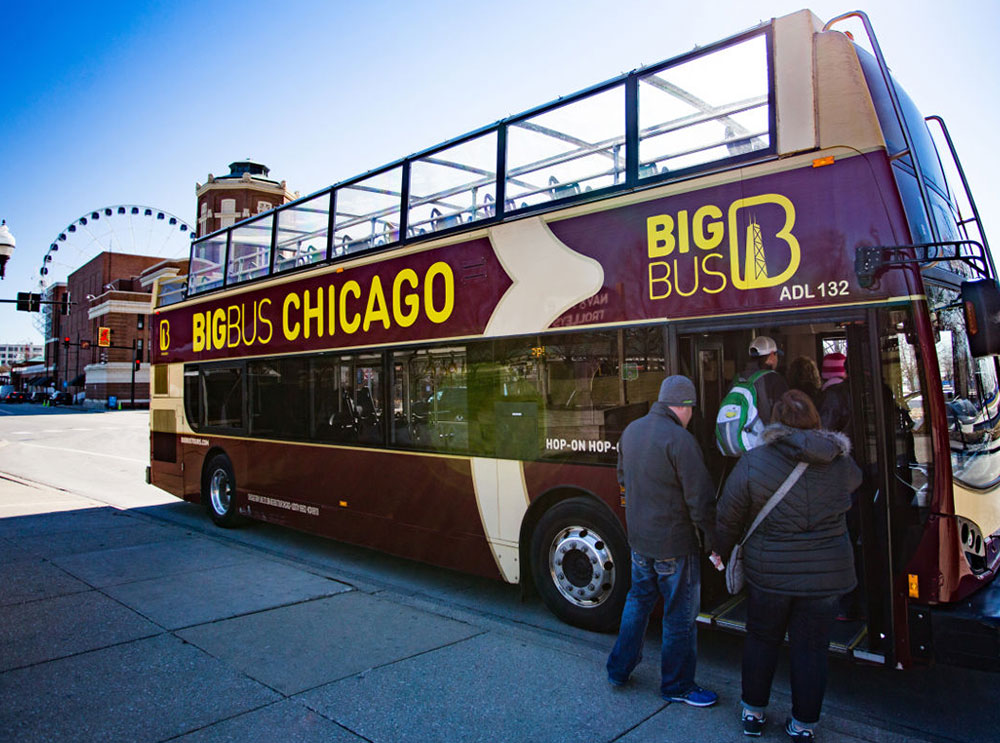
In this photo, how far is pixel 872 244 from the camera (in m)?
3.71

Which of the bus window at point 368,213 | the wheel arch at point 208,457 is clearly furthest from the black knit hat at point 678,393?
the wheel arch at point 208,457

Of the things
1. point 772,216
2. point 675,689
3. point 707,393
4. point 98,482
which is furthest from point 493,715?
point 98,482

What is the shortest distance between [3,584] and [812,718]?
6.96 meters

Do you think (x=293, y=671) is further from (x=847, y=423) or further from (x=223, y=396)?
(x=223, y=396)

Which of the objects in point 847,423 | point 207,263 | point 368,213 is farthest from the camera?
point 207,263

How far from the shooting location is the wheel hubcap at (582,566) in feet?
15.9

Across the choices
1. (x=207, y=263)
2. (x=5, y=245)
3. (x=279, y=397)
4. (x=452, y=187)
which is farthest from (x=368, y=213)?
(x=5, y=245)

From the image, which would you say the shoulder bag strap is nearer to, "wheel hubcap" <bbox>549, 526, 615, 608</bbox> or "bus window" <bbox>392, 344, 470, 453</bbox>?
"wheel hubcap" <bbox>549, 526, 615, 608</bbox>

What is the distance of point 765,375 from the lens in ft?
14.4

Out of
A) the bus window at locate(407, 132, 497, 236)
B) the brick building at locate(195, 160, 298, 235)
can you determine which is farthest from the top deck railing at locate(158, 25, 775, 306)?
the brick building at locate(195, 160, 298, 235)

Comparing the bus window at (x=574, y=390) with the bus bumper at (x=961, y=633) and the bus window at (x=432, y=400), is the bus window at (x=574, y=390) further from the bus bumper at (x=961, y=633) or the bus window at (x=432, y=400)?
the bus bumper at (x=961, y=633)

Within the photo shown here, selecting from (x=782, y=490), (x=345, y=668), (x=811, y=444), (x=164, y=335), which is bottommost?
(x=345, y=668)

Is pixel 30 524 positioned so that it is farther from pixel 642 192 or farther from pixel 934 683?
pixel 934 683

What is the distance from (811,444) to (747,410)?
1113 mm
